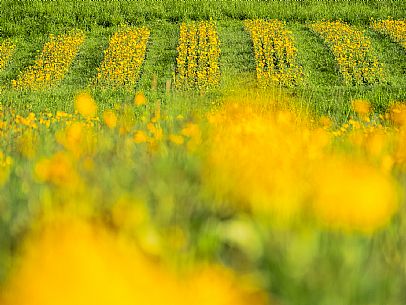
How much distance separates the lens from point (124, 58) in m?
19.6

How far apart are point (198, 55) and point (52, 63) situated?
4.34m

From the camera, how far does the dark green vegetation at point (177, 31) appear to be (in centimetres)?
1747

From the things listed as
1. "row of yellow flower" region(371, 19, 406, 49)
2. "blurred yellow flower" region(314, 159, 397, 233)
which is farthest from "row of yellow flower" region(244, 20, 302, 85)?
"blurred yellow flower" region(314, 159, 397, 233)

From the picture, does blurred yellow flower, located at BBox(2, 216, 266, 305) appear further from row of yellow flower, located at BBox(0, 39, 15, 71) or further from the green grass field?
row of yellow flower, located at BBox(0, 39, 15, 71)

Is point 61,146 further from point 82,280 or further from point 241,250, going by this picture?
point 82,280

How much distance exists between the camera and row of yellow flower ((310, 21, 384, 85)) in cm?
1779

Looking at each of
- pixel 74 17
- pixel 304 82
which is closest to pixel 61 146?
pixel 304 82

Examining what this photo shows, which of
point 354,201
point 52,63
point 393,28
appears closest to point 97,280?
point 354,201

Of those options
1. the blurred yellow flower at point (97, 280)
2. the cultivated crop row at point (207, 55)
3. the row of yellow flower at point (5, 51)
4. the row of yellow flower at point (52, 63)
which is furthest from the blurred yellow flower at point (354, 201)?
the row of yellow flower at point (5, 51)

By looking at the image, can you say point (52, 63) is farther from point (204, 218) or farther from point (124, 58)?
point (204, 218)

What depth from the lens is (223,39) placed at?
2125cm

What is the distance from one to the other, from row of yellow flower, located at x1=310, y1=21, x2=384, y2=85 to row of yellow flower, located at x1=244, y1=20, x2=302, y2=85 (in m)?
1.20

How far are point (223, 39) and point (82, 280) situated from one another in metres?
20.3

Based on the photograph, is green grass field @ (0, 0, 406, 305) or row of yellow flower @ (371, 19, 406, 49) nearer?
green grass field @ (0, 0, 406, 305)
